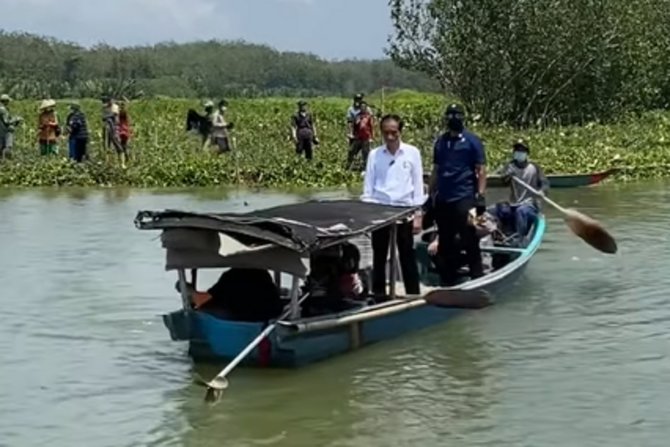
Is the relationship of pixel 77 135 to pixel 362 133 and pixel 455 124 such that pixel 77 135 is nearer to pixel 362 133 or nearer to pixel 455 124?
pixel 362 133

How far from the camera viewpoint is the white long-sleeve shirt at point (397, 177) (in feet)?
38.6

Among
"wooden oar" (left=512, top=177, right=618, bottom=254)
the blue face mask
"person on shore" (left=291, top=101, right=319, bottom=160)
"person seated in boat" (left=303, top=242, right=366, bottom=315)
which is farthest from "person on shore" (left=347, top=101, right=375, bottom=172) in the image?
"person seated in boat" (left=303, top=242, right=366, bottom=315)

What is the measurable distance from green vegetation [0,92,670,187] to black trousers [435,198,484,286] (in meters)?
12.8

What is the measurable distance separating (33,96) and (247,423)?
157 ft

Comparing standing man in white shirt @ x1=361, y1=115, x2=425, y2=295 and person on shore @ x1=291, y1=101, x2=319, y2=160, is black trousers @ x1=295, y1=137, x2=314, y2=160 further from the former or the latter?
standing man in white shirt @ x1=361, y1=115, x2=425, y2=295

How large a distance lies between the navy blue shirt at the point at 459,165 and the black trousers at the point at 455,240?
0.30 feet

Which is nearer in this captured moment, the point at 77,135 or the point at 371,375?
the point at 371,375

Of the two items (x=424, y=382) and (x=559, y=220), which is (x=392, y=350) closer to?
(x=424, y=382)

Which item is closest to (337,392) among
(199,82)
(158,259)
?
(158,259)

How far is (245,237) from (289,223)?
1.12ft

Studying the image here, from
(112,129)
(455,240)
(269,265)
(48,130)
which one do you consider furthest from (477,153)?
(48,130)

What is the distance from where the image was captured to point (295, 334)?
33.7 feet

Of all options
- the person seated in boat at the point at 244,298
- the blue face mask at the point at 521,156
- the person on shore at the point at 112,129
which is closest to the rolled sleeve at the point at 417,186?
the person seated in boat at the point at 244,298

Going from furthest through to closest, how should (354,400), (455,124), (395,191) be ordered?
(455,124), (395,191), (354,400)
